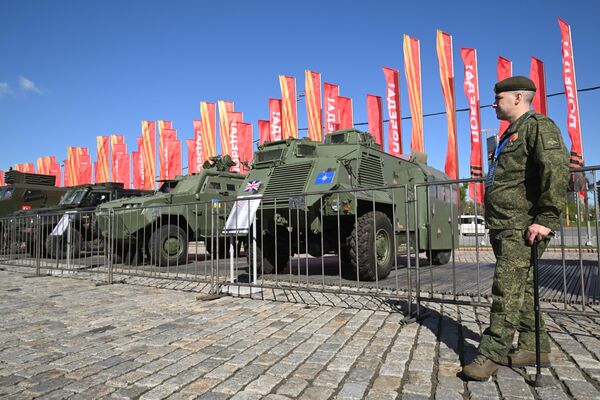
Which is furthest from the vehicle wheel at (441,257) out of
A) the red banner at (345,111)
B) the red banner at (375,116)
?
the red banner at (345,111)

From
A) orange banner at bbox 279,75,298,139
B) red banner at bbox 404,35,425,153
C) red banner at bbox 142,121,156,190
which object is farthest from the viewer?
red banner at bbox 142,121,156,190

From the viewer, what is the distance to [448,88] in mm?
16875

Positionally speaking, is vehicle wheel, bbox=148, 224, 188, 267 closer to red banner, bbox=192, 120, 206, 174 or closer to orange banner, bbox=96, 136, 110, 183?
red banner, bbox=192, 120, 206, 174

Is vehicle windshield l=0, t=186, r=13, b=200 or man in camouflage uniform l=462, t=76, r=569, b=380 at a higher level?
vehicle windshield l=0, t=186, r=13, b=200

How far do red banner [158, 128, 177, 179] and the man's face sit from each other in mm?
26197

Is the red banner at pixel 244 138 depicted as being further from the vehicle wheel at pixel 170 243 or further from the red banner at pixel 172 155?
the vehicle wheel at pixel 170 243

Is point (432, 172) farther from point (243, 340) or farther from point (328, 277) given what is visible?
point (243, 340)

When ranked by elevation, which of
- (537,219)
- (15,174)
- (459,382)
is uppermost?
(15,174)

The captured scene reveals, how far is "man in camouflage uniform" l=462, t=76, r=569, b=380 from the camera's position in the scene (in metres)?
2.53

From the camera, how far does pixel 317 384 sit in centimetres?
259

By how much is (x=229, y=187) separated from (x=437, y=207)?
5.87 m

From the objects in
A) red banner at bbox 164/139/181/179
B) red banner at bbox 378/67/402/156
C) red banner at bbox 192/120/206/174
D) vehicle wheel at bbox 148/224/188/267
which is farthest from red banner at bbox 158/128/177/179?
vehicle wheel at bbox 148/224/188/267

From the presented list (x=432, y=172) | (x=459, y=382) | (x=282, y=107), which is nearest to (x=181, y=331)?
(x=459, y=382)

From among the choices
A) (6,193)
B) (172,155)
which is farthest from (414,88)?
(6,193)
